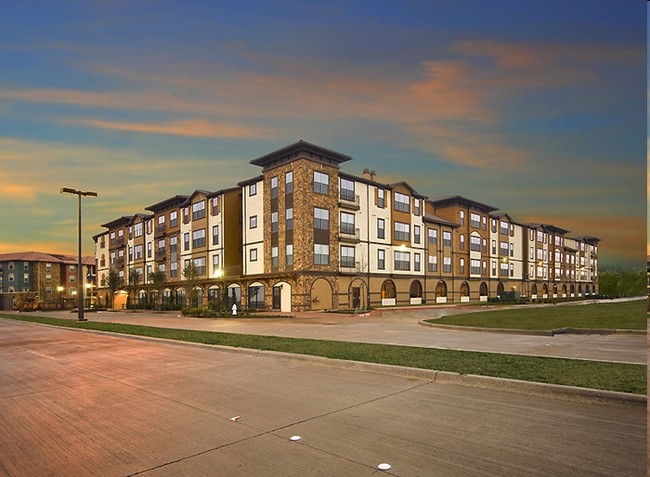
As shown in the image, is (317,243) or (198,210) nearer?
(317,243)

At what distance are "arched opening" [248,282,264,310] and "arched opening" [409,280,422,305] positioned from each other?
60.3ft

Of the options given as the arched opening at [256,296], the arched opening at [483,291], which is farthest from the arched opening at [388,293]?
the arched opening at [483,291]

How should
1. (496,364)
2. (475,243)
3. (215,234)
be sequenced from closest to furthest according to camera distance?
1. (496,364)
2. (215,234)
3. (475,243)

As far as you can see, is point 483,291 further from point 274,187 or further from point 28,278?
point 28,278

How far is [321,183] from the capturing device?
45.2 m

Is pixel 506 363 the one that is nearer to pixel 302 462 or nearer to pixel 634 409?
pixel 634 409

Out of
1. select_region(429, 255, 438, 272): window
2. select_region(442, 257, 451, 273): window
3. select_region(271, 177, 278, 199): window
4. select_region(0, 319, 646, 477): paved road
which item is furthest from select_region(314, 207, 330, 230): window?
select_region(0, 319, 646, 477): paved road

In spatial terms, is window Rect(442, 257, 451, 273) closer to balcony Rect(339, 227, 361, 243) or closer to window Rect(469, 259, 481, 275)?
window Rect(469, 259, 481, 275)

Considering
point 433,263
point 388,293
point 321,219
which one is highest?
point 321,219

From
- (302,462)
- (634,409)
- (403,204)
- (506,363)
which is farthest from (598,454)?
(403,204)

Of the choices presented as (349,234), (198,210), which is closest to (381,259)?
(349,234)

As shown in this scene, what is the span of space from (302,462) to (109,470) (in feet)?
6.80

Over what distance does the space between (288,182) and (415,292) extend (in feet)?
71.8

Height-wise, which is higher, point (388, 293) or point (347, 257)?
point (347, 257)
